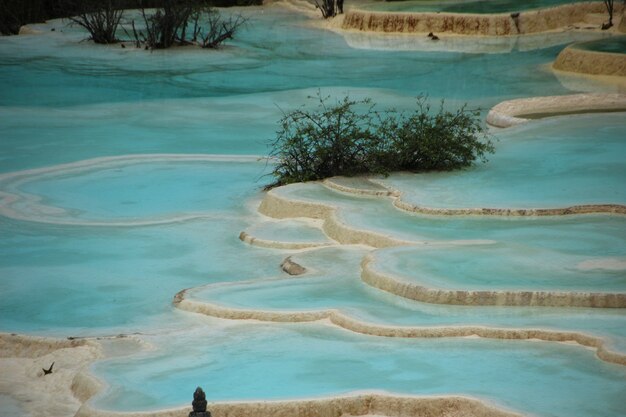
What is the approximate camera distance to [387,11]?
66.3 ft

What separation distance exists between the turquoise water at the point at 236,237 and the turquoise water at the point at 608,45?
0.73m

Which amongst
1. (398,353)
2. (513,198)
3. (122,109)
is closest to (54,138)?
(122,109)

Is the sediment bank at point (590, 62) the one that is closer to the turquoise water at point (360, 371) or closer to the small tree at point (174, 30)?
the small tree at point (174, 30)

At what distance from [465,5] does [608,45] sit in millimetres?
4922

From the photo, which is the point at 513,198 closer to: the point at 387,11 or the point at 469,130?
the point at 469,130

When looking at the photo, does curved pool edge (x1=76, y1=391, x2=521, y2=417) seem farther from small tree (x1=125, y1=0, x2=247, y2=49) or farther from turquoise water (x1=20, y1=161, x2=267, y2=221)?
small tree (x1=125, y1=0, x2=247, y2=49)

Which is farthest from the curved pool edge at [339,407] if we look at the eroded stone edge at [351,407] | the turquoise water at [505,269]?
the turquoise water at [505,269]

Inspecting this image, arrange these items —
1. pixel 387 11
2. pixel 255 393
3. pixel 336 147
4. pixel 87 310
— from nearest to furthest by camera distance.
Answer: pixel 255 393
pixel 87 310
pixel 336 147
pixel 387 11

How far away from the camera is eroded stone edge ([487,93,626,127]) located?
1186 centimetres

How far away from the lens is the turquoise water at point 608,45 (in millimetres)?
15445

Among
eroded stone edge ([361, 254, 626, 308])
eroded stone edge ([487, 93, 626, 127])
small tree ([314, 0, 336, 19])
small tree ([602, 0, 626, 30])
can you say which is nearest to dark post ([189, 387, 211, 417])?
eroded stone edge ([361, 254, 626, 308])

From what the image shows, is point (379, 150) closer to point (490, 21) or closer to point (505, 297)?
point (505, 297)

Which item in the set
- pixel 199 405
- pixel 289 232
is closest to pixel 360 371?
pixel 199 405

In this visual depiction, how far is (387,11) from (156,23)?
396 centimetres
